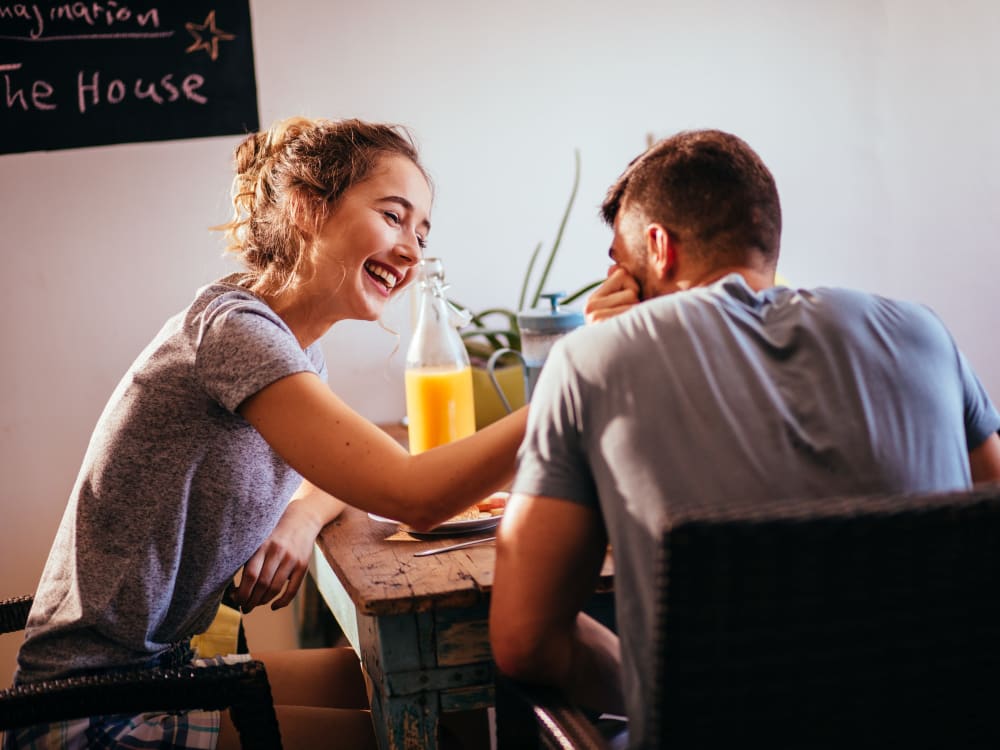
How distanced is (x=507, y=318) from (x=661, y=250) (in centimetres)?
133

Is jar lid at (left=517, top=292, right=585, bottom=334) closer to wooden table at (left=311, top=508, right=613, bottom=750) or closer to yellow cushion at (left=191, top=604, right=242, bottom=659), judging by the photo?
wooden table at (left=311, top=508, right=613, bottom=750)

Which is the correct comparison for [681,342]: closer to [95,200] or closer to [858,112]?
[95,200]

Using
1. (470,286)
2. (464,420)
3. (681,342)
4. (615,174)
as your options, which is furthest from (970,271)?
(681,342)

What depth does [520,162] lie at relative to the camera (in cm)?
238

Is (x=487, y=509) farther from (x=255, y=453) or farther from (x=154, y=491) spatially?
(x=154, y=491)

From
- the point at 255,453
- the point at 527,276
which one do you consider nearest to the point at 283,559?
the point at 255,453

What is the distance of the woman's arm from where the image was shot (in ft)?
3.70

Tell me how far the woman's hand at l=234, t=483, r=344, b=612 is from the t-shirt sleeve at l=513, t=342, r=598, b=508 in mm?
588

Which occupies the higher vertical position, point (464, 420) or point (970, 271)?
point (970, 271)

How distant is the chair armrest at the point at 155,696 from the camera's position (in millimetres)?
1068

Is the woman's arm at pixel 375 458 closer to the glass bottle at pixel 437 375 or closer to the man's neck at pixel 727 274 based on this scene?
the man's neck at pixel 727 274

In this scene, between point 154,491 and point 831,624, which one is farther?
point 154,491

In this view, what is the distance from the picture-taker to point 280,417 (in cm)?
115

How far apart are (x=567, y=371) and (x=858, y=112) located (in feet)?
6.33
